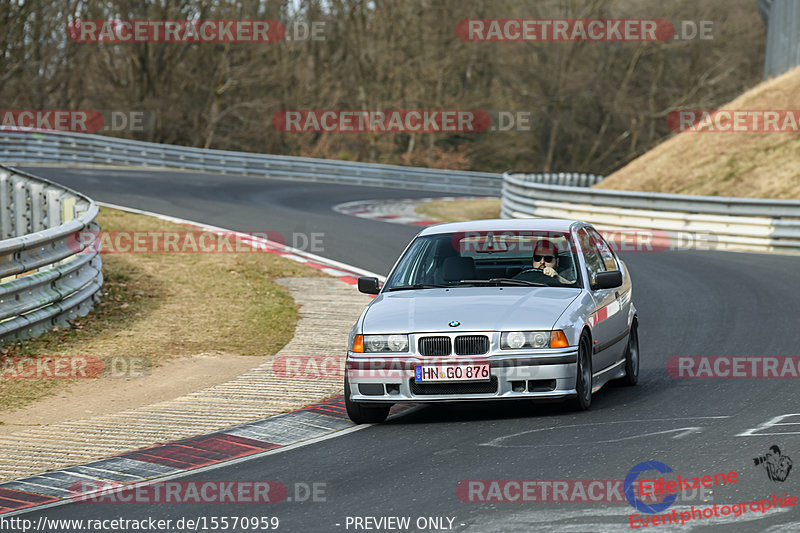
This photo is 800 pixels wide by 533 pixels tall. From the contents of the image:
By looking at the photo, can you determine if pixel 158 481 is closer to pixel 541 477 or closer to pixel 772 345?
pixel 541 477

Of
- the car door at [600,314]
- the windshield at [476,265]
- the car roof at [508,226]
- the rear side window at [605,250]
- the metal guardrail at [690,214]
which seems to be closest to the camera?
the car door at [600,314]

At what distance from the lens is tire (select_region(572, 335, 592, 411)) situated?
313 inches

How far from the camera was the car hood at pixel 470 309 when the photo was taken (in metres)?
7.80

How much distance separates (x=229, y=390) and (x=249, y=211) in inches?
668

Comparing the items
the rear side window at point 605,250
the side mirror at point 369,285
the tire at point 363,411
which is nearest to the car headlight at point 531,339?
the tire at point 363,411

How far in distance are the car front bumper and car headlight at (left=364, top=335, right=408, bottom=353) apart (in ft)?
0.26

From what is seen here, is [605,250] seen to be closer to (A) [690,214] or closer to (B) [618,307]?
(B) [618,307]

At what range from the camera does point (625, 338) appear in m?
9.49

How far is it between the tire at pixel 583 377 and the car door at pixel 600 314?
0.17 m

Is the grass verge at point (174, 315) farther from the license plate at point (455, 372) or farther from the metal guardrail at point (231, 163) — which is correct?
the metal guardrail at point (231, 163)

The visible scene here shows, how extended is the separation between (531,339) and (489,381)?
0.41 m

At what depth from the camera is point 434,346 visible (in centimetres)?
778

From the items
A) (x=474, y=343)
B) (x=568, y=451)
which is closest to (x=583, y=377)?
(x=474, y=343)

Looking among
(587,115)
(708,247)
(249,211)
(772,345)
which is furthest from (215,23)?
(772,345)
